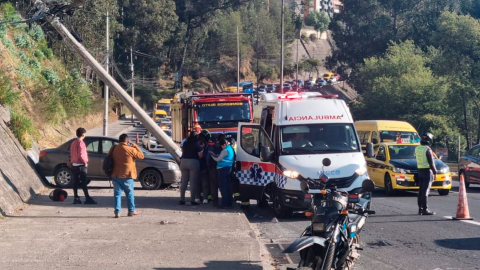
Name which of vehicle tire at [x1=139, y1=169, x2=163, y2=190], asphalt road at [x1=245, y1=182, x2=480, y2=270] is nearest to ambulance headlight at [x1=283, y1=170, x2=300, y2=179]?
asphalt road at [x1=245, y1=182, x2=480, y2=270]

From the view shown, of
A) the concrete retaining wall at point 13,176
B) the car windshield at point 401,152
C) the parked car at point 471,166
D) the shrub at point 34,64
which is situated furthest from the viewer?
the shrub at point 34,64

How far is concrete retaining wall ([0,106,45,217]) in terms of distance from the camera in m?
13.6

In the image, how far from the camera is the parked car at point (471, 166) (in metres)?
22.7

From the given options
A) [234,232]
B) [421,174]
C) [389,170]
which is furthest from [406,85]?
[234,232]

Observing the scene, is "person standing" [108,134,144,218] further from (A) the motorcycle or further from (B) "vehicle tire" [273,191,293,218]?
(A) the motorcycle

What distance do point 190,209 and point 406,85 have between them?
2052 inches

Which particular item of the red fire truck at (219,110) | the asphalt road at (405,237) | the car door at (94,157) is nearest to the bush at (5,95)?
the car door at (94,157)

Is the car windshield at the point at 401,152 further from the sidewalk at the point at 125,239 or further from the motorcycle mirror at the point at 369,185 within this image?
the motorcycle mirror at the point at 369,185

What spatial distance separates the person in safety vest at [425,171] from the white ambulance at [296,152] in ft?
4.83

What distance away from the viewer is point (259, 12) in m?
108

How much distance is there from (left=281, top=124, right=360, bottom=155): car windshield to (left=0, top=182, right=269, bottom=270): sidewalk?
76.5 inches

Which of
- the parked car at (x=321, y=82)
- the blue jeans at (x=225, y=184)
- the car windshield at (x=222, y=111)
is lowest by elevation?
the blue jeans at (x=225, y=184)

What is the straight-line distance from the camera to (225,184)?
15336 mm

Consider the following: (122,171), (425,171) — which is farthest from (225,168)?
(425,171)
